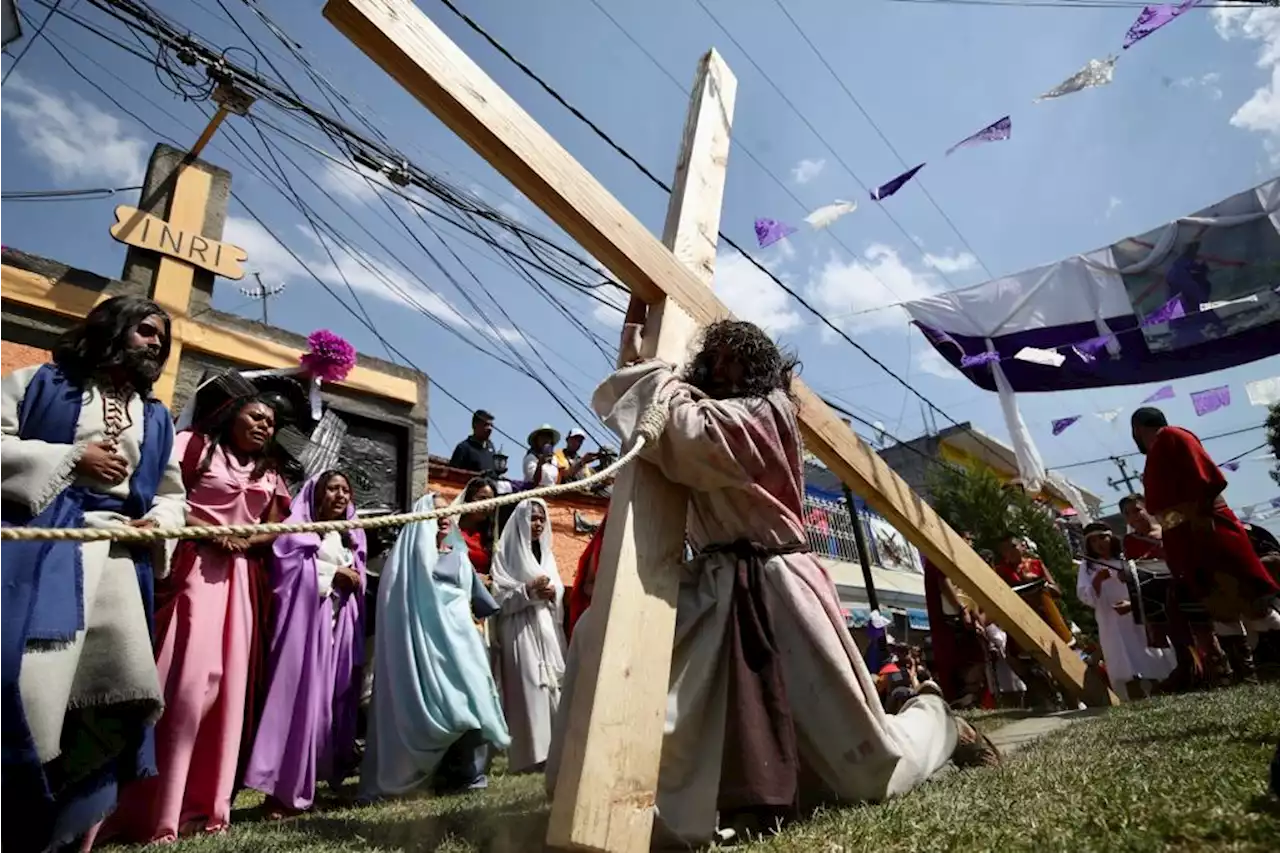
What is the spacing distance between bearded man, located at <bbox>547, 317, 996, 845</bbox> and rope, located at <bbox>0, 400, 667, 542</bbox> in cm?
8

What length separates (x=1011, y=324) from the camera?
24.8 ft

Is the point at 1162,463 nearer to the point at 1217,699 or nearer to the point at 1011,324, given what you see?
the point at 1217,699

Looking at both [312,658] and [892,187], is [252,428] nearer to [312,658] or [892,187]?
[312,658]

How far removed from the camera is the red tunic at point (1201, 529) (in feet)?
14.1

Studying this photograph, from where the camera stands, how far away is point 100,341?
255cm

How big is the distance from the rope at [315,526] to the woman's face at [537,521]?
3.05 metres

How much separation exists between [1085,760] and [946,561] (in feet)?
5.73

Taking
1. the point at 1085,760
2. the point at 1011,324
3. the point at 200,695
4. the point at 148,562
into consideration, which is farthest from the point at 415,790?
the point at 1011,324

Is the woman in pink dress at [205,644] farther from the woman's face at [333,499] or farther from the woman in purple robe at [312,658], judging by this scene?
the woman's face at [333,499]

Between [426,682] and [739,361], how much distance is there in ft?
7.85

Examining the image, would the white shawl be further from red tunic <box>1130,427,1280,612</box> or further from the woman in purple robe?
red tunic <box>1130,427,1280,612</box>

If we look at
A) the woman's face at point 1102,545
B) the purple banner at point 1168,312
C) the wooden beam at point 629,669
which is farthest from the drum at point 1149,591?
the wooden beam at point 629,669

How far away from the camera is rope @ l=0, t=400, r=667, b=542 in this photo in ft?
3.54

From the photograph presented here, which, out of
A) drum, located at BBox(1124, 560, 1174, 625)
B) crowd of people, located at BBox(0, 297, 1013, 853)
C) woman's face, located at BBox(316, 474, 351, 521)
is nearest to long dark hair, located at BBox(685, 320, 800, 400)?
crowd of people, located at BBox(0, 297, 1013, 853)
